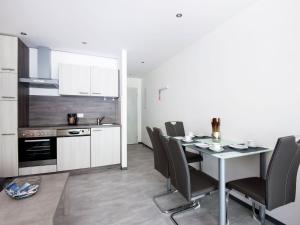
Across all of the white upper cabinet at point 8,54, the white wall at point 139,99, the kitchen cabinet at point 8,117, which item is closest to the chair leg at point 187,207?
the kitchen cabinet at point 8,117

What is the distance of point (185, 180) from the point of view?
4.94 feet

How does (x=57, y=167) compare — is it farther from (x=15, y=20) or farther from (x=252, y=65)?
(x=252, y=65)

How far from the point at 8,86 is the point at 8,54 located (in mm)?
538

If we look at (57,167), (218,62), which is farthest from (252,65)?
(57,167)

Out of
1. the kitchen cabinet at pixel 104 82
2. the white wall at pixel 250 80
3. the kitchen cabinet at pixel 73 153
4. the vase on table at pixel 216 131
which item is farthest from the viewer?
the kitchen cabinet at pixel 104 82

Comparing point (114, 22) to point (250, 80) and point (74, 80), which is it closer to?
point (74, 80)

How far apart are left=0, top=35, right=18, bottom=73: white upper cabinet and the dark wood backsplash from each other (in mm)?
799

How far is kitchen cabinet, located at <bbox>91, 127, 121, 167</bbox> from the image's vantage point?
3.20m

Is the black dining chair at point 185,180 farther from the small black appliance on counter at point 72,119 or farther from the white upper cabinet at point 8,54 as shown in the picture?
the white upper cabinet at point 8,54

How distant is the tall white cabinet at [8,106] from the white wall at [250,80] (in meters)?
3.14

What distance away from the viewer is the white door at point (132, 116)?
575 cm

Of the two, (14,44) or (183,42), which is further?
(183,42)

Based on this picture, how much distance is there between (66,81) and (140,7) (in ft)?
7.08

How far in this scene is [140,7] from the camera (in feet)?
6.55
